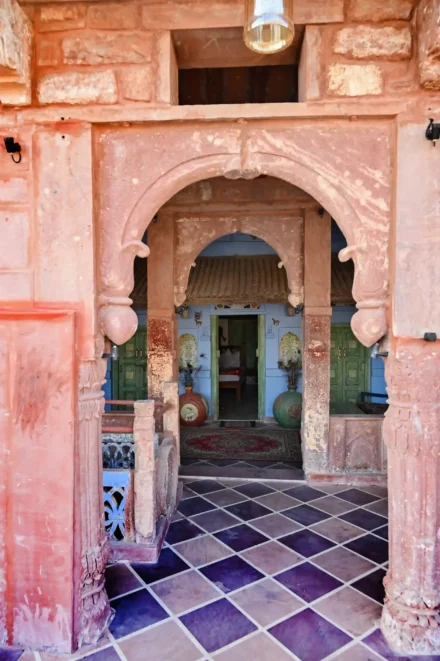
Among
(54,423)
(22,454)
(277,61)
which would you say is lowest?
(22,454)

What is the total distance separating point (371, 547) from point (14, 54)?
436 centimetres

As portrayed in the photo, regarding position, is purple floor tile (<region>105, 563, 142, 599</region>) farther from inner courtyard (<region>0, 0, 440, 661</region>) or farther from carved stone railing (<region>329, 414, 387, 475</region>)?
carved stone railing (<region>329, 414, 387, 475</region>)

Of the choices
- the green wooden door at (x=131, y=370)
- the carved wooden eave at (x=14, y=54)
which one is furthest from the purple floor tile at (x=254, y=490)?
the green wooden door at (x=131, y=370)

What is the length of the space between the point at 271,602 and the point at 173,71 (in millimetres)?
3530

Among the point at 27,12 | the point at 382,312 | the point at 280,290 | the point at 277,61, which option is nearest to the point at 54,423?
the point at 382,312

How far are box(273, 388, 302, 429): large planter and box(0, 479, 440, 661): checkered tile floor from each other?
346 cm

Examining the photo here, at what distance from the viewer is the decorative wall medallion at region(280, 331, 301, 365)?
354 inches

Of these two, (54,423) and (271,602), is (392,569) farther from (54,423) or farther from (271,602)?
(54,423)

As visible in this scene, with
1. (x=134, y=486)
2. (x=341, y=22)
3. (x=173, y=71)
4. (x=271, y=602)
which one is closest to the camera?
(x=341, y=22)

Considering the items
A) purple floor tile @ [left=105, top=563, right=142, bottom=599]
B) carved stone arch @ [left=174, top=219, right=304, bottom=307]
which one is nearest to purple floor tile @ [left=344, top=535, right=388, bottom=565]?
purple floor tile @ [left=105, top=563, right=142, bottom=599]

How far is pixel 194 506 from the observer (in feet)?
15.4

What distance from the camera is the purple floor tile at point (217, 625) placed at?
269cm

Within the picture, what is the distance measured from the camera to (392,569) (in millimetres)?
2707

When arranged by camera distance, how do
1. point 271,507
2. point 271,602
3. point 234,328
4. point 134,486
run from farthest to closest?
point 234,328 → point 271,507 → point 134,486 → point 271,602
